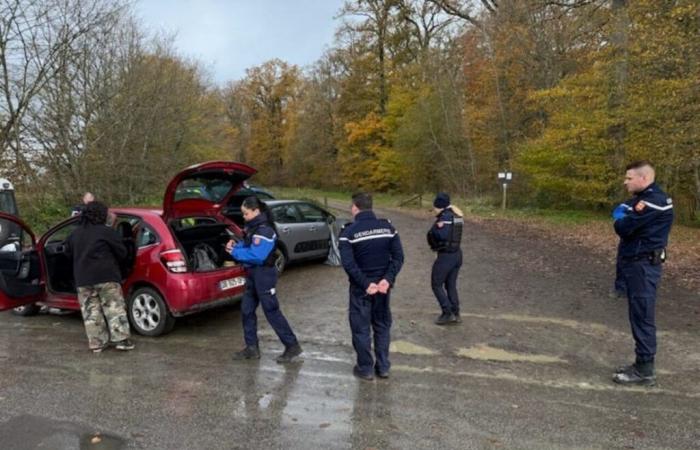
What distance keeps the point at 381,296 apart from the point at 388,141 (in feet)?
111

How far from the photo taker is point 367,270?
4488 mm

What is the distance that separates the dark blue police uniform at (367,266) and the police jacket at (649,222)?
2.05 meters

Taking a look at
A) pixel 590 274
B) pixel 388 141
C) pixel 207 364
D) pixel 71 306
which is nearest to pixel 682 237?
pixel 590 274

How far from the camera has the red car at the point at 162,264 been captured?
554cm

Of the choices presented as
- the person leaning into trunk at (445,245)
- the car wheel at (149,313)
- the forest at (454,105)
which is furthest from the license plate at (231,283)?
the forest at (454,105)

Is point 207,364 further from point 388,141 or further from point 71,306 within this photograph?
point 388,141

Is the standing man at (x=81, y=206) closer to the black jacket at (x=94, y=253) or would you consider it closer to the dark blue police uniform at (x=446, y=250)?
the black jacket at (x=94, y=253)

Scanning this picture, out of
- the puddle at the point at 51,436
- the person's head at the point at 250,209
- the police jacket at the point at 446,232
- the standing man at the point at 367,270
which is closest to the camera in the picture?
the puddle at the point at 51,436

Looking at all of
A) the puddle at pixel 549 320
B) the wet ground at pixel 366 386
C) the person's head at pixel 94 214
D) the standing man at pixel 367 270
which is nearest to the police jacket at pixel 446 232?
the wet ground at pixel 366 386

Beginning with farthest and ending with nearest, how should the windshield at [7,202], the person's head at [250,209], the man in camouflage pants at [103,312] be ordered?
the windshield at [7,202], the man in camouflage pants at [103,312], the person's head at [250,209]

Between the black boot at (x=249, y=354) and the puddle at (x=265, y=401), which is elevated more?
the black boot at (x=249, y=354)

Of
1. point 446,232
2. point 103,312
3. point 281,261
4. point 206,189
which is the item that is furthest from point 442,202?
point 281,261

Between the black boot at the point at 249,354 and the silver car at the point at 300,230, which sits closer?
the black boot at the point at 249,354

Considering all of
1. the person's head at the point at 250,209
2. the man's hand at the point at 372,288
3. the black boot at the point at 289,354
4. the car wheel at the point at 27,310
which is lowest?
the black boot at the point at 289,354
